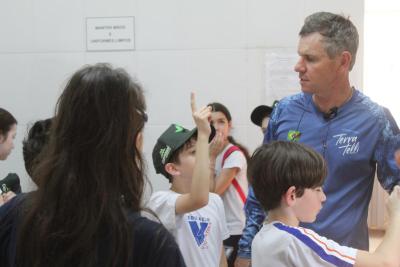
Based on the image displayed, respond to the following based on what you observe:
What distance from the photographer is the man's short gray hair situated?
5.30 feet

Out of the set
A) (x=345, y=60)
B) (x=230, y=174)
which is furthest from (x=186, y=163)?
(x=230, y=174)

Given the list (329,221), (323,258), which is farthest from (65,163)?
(329,221)

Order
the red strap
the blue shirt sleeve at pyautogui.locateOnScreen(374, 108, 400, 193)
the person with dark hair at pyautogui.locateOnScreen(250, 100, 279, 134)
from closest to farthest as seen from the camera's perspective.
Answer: the blue shirt sleeve at pyautogui.locateOnScreen(374, 108, 400, 193), the person with dark hair at pyautogui.locateOnScreen(250, 100, 279, 134), the red strap

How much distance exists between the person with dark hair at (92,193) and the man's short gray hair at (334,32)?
3.15 feet

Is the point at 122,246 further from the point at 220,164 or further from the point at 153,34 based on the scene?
the point at 153,34

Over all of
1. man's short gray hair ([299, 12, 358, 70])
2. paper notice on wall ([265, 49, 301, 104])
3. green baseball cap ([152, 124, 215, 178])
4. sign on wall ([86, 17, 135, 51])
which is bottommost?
green baseball cap ([152, 124, 215, 178])

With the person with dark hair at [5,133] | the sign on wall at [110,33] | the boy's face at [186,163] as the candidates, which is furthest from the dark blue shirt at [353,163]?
the sign on wall at [110,33]

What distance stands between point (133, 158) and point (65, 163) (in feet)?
0.41

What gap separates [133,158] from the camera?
880 millimetres

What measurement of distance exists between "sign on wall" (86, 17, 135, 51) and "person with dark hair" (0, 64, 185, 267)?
2.32 metres

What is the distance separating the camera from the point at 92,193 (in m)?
0.84

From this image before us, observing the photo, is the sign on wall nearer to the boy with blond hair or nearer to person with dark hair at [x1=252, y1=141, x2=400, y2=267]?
the boy with blond hair

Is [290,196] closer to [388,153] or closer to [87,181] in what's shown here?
[388,153]

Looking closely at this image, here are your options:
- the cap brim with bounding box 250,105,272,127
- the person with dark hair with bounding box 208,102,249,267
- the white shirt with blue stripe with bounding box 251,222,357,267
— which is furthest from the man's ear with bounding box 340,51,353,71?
the person with dark hair with bounding box 208,102,249,267
